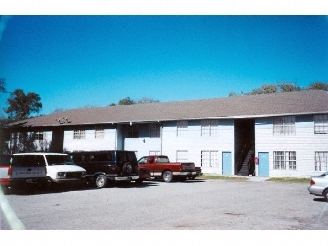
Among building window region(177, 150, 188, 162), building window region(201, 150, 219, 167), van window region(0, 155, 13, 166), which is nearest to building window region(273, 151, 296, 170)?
building window region(201, 150, 219, 167)

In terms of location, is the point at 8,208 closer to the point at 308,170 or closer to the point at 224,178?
the point at 224,178

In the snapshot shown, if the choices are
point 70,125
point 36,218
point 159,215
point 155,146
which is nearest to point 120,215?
point 159,215

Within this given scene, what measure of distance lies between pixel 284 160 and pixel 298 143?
5.35 ft

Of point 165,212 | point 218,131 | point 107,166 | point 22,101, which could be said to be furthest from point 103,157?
point 218,131

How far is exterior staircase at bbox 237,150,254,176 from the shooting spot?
23.7 m

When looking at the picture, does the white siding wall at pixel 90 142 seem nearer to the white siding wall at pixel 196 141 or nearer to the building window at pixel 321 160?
the white siding wall at pixel 196 141

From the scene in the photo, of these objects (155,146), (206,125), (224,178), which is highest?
(206,125)

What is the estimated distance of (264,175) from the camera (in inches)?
879

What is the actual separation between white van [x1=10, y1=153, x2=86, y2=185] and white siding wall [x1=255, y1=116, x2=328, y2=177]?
43.8 feet

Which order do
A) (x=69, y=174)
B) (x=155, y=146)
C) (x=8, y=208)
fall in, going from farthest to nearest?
(x=155, y=146) < (x=69, y=174) < (x=8, y=208)

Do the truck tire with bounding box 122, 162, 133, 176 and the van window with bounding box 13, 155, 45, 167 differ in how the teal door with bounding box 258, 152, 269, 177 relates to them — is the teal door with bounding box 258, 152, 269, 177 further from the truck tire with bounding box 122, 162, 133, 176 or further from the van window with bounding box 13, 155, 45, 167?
the van window with bounding box 13, 155, 45, 167

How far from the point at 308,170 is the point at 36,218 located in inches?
651

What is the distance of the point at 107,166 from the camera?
1496cm

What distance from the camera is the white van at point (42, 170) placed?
1224cm
